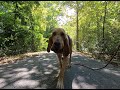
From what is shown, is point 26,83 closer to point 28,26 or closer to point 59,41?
point 59,41

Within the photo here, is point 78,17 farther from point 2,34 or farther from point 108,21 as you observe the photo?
point 2,34

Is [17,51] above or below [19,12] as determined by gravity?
below

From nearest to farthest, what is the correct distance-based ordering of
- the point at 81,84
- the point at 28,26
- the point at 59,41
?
1. the point at 59,41
2. the point at 81,84
3. the point at 28,26

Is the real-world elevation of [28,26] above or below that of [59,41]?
above

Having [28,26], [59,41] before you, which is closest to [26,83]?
[59,41]

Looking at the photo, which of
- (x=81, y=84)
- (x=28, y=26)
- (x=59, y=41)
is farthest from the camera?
(x=28, y=26)

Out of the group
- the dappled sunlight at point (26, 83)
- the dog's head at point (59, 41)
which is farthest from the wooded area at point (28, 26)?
the dog's head at point (59, 41)

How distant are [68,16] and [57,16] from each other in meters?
12.4

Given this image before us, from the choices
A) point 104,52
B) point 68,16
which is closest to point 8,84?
point 104,52

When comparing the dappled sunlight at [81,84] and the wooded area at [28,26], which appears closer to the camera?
the dappled sunlight at [81,84]

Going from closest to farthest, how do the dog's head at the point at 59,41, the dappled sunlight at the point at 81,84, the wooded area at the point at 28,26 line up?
the dog's head at the point at 59,41, the dappled sunlight at the point at 81,84, the wooded area at the point at 28,26

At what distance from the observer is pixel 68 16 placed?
30.0m

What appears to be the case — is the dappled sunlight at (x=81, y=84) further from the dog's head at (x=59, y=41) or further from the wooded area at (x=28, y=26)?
the wooded area at (x=28, y=26)

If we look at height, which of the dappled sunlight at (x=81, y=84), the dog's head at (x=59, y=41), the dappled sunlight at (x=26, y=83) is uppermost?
the dog's head at (x=59, y=41)
